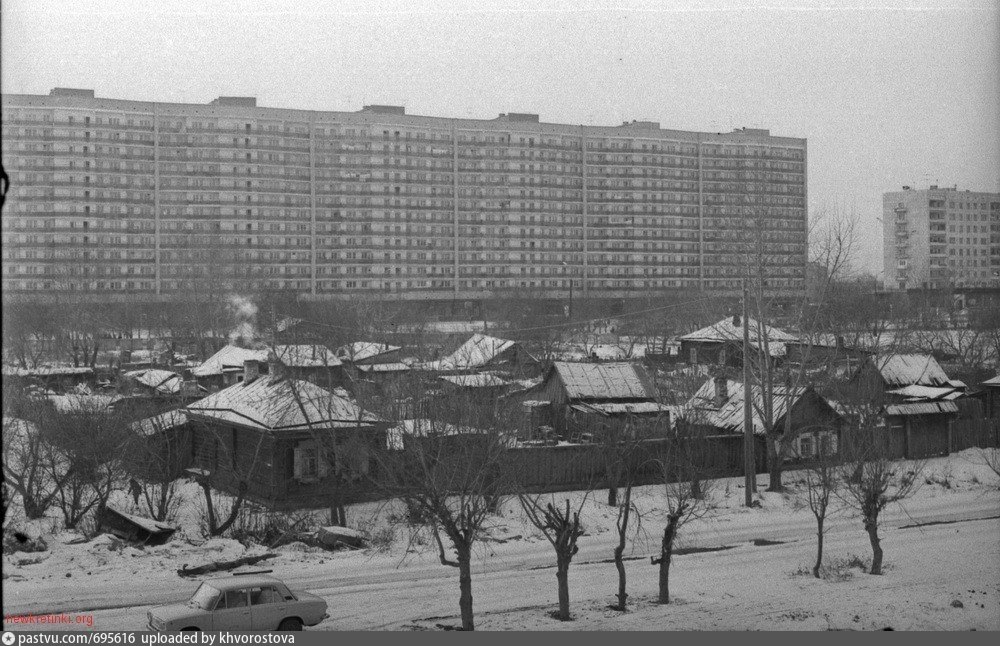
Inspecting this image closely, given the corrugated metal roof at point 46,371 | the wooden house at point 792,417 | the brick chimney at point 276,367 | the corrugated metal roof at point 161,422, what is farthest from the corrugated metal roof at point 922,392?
the corrugated metal roof at point 46,371

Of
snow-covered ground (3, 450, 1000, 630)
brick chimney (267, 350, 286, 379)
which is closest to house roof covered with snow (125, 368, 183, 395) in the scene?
brick chimney (267, 350, 286, 379)

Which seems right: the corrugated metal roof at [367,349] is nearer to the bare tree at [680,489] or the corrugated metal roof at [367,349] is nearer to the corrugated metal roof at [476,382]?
the corrugated metal roof at [476,382]

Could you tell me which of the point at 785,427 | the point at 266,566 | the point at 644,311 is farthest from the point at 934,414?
the point at 644,311

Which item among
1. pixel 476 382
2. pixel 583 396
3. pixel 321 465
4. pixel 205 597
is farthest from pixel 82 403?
pixel 583 396

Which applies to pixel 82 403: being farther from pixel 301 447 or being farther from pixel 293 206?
pixel 293 206

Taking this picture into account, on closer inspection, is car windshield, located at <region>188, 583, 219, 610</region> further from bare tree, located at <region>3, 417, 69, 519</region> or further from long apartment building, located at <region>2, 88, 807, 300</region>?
long apartment building, located at <region>2, 88, 807, 300</region>

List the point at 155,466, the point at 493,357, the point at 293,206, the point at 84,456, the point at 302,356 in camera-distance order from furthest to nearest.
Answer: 1. the point at 293,206
2. the point at 493,357
3. the point at 302,356
4. the point at 155,466
5. the point at 84,456
